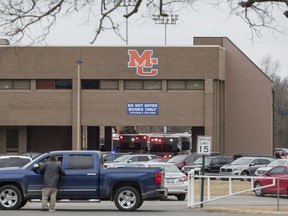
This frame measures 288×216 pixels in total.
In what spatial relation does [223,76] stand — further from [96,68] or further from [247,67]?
[96,68]

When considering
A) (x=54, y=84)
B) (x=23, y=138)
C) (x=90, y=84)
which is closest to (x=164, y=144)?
(x=90, y=84)

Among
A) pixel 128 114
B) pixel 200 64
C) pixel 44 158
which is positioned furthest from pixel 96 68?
pixel 44 158

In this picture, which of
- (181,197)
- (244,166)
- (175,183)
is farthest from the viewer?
(244,166)

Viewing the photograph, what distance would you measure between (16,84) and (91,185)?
43084mm

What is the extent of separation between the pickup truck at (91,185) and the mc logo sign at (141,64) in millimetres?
41472

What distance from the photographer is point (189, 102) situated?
64.1 m

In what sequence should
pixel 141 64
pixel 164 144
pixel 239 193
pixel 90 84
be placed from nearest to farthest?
pixel 239 193 → pixel 141 64 → pixel 90 84 → pixel 164 144

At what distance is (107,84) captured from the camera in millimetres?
64375

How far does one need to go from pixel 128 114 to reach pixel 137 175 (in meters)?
41.9

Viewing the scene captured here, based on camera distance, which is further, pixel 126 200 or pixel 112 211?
pixel 112 211

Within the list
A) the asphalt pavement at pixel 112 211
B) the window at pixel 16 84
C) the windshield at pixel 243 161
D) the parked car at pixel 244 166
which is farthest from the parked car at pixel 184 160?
the asphalt pavement at pixel 112 211

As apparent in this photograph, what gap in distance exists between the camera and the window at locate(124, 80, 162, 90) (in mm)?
64375

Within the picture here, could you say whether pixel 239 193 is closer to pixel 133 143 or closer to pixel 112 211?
pixel 112 211

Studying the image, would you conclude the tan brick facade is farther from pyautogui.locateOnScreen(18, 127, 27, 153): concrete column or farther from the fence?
the fence
